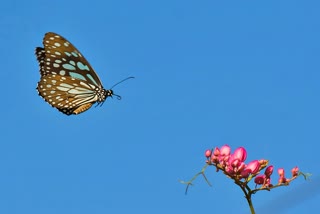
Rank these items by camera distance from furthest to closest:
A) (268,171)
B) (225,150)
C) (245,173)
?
1. (225,150)
2. (268,171)
3. (245,173)

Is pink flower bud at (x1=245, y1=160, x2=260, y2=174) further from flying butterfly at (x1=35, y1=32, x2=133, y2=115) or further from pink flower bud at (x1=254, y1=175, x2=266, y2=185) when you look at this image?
flying butterfly at (x1=35, y1=32, x2=133, y2=115)

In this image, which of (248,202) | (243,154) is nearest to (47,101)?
(243,154)

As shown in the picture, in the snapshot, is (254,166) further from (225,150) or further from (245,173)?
(225,150)

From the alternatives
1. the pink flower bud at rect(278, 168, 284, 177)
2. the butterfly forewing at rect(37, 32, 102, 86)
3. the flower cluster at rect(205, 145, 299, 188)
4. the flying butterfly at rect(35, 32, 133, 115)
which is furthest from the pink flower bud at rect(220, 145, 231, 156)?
the butterfly forewing at rect(37, 32, 102, 86)

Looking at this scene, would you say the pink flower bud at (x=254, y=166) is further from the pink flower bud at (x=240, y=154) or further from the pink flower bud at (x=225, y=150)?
the pink flower bud at (x=225, y=150)

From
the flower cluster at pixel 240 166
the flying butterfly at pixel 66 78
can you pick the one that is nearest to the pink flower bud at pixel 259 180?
the flower cluster at pixel 240 166

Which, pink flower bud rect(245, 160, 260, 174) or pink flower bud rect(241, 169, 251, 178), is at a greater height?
pink flower bud rect(245, 160, 260, 174)

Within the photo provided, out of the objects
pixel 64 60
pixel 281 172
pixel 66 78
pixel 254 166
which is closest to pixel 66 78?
pixel 66 78
